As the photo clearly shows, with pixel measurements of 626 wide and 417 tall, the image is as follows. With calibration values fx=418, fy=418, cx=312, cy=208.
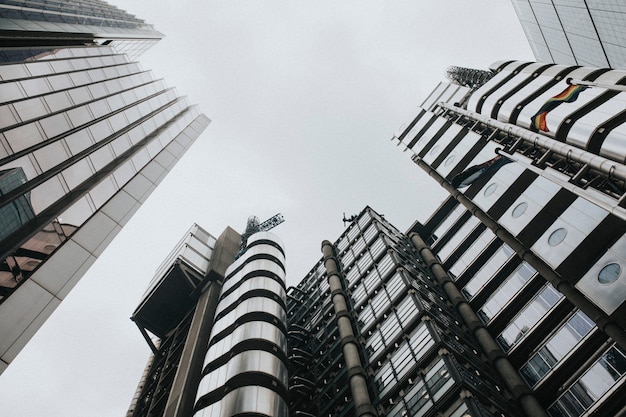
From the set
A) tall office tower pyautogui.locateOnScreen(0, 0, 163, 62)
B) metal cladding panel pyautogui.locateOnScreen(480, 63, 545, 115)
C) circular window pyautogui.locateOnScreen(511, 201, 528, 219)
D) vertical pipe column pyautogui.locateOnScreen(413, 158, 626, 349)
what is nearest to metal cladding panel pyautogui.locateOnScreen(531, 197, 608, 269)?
vertical pipe column pyautogui.locateOnScreen(413, 158, 626, 349)

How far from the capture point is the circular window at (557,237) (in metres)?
24.8

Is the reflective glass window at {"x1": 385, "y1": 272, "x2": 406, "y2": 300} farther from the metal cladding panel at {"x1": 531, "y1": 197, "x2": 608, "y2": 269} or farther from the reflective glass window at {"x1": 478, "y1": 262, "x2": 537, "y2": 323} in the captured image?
the metal cladding panel at {"x1": 531, "y1": 197, "x2": 608, "y2": 269}

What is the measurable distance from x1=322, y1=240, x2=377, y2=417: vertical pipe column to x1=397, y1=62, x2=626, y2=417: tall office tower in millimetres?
9475

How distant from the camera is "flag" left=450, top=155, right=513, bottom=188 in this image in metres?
32.0

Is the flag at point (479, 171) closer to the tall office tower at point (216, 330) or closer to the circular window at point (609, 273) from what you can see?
the circular window at point (609, 273)

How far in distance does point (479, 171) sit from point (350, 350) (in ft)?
57.0

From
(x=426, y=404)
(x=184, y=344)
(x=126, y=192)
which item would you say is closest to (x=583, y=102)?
(x=426, y=404)

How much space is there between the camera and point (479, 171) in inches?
1299

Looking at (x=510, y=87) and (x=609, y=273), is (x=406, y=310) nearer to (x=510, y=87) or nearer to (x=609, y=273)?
(x=609, y=273)

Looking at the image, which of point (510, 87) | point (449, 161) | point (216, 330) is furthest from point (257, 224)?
point (510, 87)

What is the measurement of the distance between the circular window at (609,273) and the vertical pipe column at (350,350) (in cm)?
1503

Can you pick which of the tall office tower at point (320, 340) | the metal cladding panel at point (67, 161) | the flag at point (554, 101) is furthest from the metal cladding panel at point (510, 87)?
the metal cladding panel at point (67, 161)

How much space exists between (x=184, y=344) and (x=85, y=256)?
99.7 feet

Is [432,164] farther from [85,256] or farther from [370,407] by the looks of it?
[85,256]
